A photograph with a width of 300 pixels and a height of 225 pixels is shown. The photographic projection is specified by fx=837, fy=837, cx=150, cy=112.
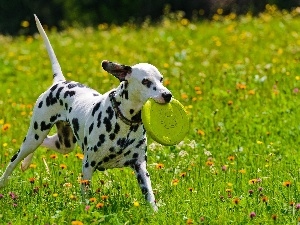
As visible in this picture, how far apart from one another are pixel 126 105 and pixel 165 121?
0.36m

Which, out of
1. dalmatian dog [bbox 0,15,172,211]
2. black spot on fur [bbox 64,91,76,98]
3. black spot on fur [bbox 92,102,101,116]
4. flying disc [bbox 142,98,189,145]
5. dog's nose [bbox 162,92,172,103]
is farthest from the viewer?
black spot on fur [bbox 64,91,76,98]

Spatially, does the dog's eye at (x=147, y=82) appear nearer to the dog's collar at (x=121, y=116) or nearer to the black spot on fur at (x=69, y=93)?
the dog's collar at (x=121, y=116)

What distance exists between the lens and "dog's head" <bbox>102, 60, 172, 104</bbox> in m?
6.48

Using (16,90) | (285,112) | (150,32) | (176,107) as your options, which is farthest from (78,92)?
(150,32)

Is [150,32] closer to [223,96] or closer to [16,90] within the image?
[16,90]

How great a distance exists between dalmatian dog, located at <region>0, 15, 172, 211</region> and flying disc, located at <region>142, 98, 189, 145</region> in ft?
0.41

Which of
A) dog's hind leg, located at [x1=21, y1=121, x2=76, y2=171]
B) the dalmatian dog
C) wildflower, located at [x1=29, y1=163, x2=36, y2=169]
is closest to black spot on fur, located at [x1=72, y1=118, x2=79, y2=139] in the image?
the dalmatian dog

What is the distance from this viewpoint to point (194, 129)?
966cm

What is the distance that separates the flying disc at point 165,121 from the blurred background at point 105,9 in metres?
21.3

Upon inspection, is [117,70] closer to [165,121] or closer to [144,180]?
[165,121]

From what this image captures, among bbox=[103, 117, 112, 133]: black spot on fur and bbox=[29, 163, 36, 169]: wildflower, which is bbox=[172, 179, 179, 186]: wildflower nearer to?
bbox=[103, 117, 112, 133]: black spot on fur

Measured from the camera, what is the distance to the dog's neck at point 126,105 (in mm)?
6781

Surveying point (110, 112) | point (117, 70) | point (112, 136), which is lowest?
point (112, 136)

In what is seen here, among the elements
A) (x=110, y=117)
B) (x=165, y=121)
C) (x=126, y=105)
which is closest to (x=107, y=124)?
(x=110, y=117)
